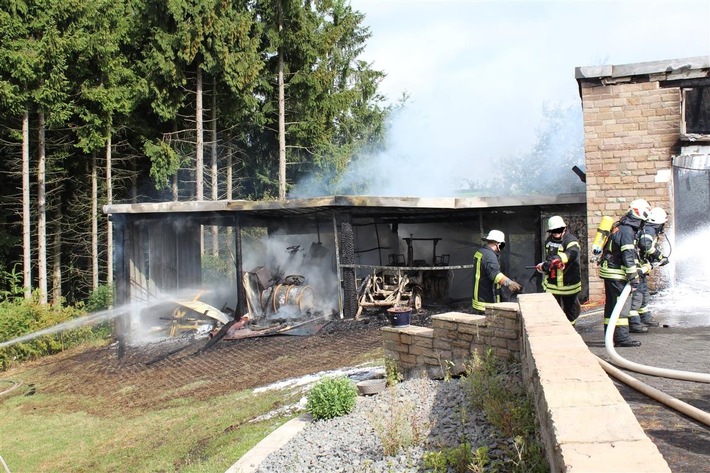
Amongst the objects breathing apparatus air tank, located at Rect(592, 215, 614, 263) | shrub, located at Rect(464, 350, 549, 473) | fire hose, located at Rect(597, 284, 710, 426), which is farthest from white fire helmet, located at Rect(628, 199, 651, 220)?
shrub, located at Rect(464, 350, 549, 473)

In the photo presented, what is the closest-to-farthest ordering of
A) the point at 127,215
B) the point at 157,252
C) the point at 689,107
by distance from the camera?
the point at 689,107, the point at 127,215, the point at 157,252

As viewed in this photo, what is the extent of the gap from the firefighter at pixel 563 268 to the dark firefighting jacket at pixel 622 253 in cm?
35

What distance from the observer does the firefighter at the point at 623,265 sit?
7.46m

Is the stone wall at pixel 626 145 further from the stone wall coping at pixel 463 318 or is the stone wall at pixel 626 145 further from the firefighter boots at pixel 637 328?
the stone wall coping at pixel 463 318

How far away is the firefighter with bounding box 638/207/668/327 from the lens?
8.04 metres

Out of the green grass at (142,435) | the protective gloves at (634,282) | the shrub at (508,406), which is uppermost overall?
the protective gloves at (634,282)

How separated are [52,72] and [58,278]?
829 cm

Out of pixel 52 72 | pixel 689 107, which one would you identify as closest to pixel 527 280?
pixel 689 107

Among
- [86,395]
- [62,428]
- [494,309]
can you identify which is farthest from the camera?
[86,395]

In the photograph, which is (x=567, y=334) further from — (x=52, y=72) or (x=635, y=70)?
(x=52, y=72)

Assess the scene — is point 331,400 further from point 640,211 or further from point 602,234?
point 640,211

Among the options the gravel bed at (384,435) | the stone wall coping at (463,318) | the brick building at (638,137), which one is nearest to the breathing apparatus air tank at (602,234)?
the stone wall coping at (463,318)

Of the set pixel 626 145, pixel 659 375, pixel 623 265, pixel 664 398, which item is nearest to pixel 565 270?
pixel 623 265

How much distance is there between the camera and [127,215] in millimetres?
15984
